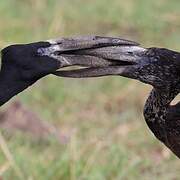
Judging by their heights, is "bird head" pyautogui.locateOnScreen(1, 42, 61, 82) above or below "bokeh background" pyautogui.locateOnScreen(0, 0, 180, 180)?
above

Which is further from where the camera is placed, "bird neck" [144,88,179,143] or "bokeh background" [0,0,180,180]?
"bokeh background" [0,0,180,180]

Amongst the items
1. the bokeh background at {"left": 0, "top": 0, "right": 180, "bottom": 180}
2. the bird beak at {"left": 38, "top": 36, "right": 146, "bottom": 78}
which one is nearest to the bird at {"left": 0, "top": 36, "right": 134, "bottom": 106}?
the bird beak at {"left": 38, "top": 36, "right": 146, "bottom": 78}

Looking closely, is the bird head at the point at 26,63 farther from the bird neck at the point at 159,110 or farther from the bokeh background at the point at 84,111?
the bokeh background at the point at 84,111

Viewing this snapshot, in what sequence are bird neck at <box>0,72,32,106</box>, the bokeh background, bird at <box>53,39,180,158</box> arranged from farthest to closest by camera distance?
1. the bokeh background
2. bird at <box>53,39,180,158</box>
3. bird neck at <box>0,72,32,106</box>

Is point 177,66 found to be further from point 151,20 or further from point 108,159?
point 151,20

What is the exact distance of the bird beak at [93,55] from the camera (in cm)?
212

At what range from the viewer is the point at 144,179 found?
3.75 metres

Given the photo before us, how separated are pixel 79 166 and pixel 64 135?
0.72 meters

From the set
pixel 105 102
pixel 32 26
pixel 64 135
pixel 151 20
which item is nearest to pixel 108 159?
pixel 64 135

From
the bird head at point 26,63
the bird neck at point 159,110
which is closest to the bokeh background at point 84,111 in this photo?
the bird neck at point 159,110

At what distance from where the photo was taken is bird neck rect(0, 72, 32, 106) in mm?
1996

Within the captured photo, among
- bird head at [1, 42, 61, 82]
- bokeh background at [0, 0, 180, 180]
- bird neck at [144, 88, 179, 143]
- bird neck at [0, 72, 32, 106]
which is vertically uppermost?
bird head at [1, 42, 61, 82]

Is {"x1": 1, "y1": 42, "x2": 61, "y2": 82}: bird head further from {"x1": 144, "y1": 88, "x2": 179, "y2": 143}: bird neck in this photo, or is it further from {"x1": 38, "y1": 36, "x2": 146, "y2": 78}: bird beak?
{"x1": 144, "y1": 88, "x2": 179, "y2": 143}: bird neck


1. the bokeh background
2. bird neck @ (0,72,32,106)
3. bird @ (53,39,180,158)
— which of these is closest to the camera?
bird neck @ (0,72,32,106)
